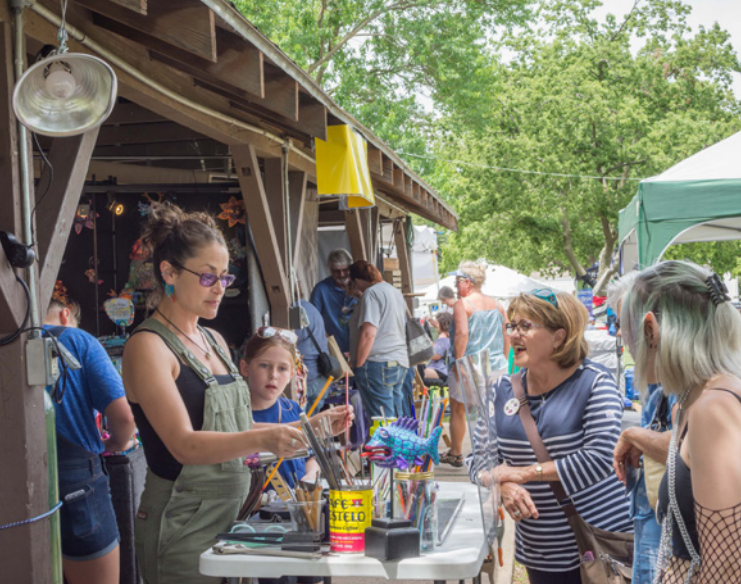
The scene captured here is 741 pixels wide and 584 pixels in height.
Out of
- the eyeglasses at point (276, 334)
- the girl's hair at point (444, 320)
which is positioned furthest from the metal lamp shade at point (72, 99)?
the girl's hair at point (444, 320)

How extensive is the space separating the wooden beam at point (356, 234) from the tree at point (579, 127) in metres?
16.9

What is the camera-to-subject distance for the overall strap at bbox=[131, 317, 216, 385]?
2.76 m

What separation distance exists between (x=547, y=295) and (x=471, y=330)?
5353mm

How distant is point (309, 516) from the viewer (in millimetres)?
2623

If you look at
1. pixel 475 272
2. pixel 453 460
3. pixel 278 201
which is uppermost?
pixel 278 201

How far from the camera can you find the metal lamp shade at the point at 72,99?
2912 mm

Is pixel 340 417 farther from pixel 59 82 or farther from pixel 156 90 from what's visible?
pixel 156 90

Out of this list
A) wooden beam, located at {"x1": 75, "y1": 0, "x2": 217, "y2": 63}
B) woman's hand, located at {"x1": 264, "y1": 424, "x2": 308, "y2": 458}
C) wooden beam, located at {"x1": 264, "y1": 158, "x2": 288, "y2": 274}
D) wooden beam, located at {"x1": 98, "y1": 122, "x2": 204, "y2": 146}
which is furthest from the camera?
wooden beam, located at {"x1": 98, "y1": 122, "x2": 204, "y2": 146}

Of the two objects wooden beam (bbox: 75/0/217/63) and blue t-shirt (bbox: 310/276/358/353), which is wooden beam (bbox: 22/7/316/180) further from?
blue t-shirt (bbox: 310/276/358/353)

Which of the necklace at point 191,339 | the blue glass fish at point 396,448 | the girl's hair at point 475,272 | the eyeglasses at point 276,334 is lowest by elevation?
the blue glass fish at point 396,448

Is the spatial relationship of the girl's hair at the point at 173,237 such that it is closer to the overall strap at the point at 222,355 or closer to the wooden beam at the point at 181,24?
the overall strap at the point at 222,355

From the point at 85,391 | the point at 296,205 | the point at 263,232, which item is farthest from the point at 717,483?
the point at 296,205

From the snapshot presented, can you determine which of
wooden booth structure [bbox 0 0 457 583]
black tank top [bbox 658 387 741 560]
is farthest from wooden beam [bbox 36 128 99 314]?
black tank top [bbox 658 387 741 560]

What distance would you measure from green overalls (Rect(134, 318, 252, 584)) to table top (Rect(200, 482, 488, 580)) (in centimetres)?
19
